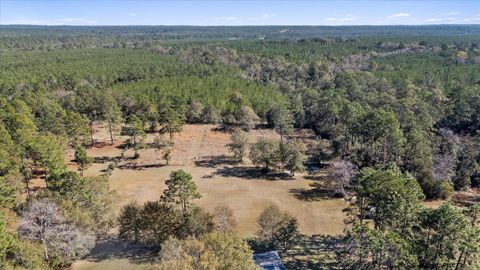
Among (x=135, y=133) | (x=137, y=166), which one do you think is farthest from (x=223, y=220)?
(x=135, y=133)

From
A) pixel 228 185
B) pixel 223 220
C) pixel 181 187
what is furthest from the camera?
pixel 228 185

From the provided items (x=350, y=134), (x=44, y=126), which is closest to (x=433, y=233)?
(x=350, y=134)

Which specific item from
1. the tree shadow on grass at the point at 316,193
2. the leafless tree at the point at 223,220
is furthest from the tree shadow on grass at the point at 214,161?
the leafless tree at the point at 223,220

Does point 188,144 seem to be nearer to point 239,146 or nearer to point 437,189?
point 239,146

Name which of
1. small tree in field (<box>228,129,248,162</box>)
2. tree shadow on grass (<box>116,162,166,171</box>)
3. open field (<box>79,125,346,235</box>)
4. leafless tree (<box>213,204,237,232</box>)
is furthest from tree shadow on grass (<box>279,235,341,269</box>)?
tree shadow on grass (<box>116,162,166,171</box>)

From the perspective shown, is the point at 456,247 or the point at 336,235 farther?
the point at 336,235

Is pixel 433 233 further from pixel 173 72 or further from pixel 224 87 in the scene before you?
pixel 173 72

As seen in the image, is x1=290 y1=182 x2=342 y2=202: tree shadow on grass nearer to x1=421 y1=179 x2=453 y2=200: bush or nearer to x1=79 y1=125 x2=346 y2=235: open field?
x1=79 y1=125 x2=346 y2=235: open field
